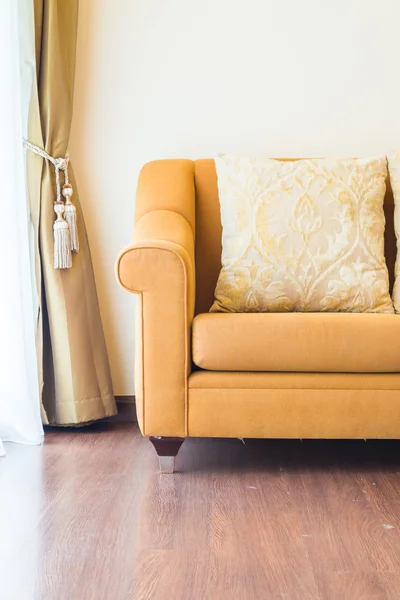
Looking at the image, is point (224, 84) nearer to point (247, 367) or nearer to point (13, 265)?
point (13, 265)

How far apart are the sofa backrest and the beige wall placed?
0.20m

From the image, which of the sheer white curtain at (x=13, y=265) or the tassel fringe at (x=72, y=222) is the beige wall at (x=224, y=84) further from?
the sheer white curtain at (x=13, y=265)

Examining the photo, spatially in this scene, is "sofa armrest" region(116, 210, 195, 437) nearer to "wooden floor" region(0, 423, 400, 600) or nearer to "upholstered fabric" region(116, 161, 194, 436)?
"upholstered fabric" region(116, 161, 194, 436)

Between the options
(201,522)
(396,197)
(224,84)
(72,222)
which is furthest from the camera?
(224,84)

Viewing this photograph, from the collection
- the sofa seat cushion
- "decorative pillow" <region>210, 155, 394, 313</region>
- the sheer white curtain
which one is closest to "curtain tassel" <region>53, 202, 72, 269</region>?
the sheer white curtain

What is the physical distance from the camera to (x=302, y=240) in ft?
7.56

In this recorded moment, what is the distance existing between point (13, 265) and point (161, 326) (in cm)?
67

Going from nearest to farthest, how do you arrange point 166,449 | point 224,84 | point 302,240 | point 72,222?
point 166,449
point 302,240
point 72,222
point 224,84

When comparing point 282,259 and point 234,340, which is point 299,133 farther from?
→ point 234,340

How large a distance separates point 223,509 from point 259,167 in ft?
3.79

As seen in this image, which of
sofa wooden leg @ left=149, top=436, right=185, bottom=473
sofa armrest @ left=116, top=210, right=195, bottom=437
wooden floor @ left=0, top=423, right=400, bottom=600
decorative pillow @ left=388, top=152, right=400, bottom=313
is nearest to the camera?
wooden floor @ left=0, top=423, right=400, bottom=600

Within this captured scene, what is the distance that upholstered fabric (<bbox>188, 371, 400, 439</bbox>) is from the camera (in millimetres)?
2027

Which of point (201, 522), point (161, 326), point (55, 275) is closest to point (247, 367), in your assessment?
point (161, 326)

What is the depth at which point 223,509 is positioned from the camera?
182 centimetres
